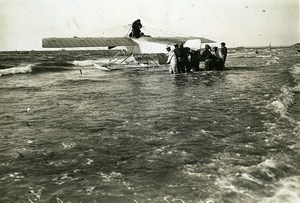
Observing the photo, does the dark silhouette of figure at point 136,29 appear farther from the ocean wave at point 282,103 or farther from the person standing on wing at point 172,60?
the ocean wave at point 282,103

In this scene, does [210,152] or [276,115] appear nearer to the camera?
[210,152]

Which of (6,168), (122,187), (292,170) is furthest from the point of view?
(6,168)

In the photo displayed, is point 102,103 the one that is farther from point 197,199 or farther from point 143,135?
point 197,199

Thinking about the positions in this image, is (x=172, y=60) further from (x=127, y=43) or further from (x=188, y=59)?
(x=127, y=43)

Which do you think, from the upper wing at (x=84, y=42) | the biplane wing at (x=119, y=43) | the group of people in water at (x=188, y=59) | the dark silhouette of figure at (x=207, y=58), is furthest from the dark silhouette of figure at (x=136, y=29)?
the dark silhouette of figure at (x=207, y=58)

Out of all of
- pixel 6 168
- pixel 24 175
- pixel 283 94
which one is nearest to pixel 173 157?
pixel 24 175

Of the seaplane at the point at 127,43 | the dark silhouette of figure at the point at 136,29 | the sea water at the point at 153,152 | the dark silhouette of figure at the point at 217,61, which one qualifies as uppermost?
the dark silhouette of figure at the point at 136,29

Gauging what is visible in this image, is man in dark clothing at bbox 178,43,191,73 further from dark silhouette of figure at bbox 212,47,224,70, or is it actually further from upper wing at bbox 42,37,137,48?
upper wing at bbox 42,37,137,48

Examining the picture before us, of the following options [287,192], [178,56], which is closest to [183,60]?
[178,56]
